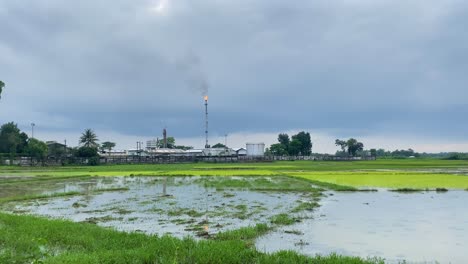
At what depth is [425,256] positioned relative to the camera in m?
9.23

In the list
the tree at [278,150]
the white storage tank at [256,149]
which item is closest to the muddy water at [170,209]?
the white storage tank at [256,149]

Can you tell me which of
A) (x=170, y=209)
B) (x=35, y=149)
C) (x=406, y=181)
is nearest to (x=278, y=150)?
(x=35, y=149)

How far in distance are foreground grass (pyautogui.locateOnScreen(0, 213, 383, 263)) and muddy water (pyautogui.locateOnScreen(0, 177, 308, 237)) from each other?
1.87 meters

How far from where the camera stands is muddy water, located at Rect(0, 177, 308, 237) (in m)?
13.3

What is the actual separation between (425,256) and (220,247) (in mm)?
4619

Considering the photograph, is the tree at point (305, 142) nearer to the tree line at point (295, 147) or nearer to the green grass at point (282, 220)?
the tree line at point (295, 147)

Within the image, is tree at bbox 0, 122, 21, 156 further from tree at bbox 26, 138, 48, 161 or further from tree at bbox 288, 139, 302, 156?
tree at bbox 288, 139, 302, 156

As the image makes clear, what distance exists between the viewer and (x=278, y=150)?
424ft

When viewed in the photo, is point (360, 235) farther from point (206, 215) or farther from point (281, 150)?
point (281, 150)

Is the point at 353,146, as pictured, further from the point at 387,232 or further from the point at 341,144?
the point at 387,232

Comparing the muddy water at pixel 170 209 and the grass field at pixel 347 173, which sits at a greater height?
the grass field at pixel 347 173

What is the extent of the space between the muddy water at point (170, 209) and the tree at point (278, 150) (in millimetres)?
104146

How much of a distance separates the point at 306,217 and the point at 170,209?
582 centimetres

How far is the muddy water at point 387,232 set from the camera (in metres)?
9.62
